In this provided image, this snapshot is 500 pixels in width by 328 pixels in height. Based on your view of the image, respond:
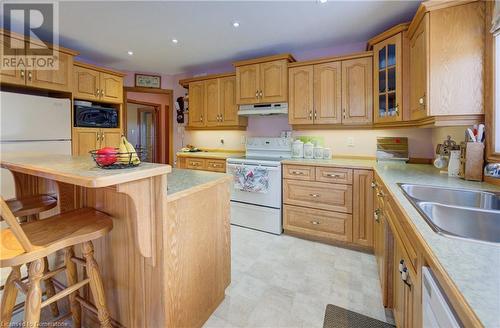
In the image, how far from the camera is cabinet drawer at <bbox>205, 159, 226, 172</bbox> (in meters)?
3.39

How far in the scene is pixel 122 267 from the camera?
131cm

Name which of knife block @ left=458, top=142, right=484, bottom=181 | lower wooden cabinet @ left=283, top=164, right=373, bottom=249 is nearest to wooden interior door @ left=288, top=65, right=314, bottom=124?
lower wooden cabinet @ left=283, top=164, right=373, bottom=249

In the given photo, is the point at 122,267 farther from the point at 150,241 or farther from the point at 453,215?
the point at 453,215

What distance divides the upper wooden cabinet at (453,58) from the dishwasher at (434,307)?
4.96 feet

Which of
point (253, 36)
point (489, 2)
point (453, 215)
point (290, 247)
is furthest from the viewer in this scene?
point (253, 36)

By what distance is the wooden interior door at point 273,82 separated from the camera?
3076 mm

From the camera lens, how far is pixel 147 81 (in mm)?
4324

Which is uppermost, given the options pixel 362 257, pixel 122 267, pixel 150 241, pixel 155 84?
pixel 155 84

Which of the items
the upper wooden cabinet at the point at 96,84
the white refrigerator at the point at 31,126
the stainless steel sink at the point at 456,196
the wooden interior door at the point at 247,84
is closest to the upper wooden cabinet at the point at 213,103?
the wooden interior door at the point at 247,84

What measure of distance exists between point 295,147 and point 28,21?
3322 mm

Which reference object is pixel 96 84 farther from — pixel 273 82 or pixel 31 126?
pixel 273 82

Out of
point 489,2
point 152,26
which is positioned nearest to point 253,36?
point 152,26

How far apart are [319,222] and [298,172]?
609mm

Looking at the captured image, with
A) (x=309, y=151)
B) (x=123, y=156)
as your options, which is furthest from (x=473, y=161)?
(x=123, y=156)
